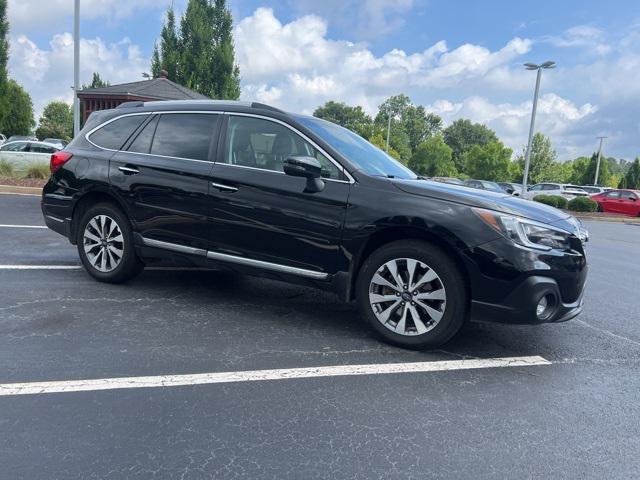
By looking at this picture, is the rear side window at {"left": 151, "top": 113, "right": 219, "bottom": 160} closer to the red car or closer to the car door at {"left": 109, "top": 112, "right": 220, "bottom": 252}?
the car door at {"left": 109, "top": 112, "right": 220, "bottom": 252}

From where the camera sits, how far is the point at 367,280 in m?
3.80

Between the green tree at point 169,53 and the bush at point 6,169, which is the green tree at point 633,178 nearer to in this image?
the green tree at point 169,53

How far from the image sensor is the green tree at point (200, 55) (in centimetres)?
3266

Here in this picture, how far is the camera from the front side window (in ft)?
13.4

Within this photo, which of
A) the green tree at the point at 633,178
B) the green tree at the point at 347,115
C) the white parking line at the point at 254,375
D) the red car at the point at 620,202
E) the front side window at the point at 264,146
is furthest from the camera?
the green tree at the point at 347,115

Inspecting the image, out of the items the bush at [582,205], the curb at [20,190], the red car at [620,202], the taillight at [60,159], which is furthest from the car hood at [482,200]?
the red car at [620,202]

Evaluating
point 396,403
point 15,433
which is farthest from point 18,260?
point 396,403

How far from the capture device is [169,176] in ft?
15.0

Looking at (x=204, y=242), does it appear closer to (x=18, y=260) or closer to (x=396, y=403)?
(x=396, y=403)

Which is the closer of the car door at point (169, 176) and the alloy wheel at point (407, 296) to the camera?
the alloy wheel at point (407, 296)

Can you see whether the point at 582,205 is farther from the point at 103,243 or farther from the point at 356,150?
the point at 103,243

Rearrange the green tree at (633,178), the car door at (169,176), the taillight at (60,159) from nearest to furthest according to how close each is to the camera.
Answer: the car door at (169,176) < the taillight at (60,159) < the green tree at (633,178)

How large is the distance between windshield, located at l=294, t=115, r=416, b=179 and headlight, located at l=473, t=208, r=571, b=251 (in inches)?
40.3

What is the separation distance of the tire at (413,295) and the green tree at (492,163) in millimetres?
58379
